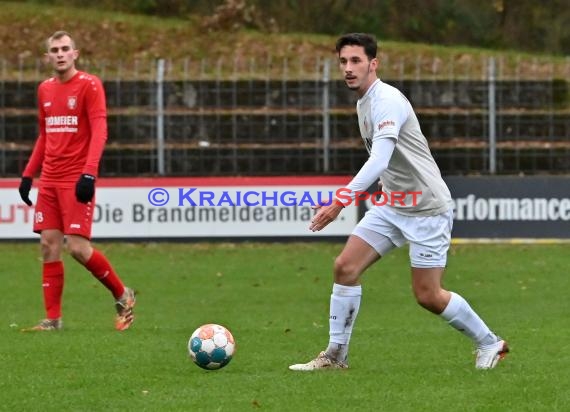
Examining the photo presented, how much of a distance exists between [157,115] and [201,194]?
1749 mm

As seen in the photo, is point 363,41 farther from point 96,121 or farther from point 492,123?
point 492,123

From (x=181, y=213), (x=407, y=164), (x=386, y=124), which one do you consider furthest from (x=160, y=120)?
(x=386, y=124)

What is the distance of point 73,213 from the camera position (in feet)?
34.4

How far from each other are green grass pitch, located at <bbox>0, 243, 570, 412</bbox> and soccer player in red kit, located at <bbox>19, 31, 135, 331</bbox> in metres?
0.37

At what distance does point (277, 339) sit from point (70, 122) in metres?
2.28

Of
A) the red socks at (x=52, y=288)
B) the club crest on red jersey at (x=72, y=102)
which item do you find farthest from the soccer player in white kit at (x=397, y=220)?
the club crest on red jersey at (x=72, y=102)

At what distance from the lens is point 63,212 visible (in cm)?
1057

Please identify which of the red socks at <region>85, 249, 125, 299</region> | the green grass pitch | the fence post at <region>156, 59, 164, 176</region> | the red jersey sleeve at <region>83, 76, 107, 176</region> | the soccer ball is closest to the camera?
the green grass pitch

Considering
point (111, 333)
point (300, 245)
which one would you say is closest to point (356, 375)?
point (111, 333)

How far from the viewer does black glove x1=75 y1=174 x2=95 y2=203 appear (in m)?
10.2

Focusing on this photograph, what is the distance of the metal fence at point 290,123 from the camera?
67.5 ft

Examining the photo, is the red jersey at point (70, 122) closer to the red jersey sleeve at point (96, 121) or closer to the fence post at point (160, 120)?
the red jersey sleeve at point (96, 121)

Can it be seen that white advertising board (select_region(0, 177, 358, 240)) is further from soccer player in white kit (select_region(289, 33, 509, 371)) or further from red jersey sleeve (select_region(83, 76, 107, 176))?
soccer player in white kit (select_region(289, 33, 509, 371))

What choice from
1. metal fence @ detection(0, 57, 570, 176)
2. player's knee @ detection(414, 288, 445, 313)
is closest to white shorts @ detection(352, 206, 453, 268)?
player's knee @ detection(414, 288, 445, 313)
